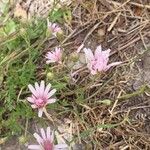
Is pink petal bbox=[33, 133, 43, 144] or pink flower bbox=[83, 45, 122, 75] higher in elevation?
pink flower bbox=[83, 45, 122, 75]

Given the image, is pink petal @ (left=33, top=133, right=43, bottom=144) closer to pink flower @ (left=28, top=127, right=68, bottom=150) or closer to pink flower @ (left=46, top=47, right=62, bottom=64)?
pink flower @ (left=28, top=127, right=68, bottom=150)

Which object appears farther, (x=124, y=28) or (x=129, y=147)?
(x=124, y=28)

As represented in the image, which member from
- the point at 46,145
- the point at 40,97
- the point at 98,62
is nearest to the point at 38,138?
the point at 46,145

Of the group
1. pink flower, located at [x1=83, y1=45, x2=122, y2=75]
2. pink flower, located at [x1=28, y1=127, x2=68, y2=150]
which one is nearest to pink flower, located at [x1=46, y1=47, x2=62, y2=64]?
pink flower, located at [x1=83, y1=45, x2=122, y2=75]

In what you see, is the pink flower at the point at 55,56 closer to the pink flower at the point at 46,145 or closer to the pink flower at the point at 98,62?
the pink flower at the point at 98,62

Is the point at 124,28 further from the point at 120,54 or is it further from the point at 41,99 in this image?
the point at 41,99

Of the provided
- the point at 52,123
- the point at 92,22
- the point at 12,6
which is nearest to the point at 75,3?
the point at 92,22

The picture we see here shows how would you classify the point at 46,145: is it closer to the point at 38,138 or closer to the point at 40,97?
the point at 38,138

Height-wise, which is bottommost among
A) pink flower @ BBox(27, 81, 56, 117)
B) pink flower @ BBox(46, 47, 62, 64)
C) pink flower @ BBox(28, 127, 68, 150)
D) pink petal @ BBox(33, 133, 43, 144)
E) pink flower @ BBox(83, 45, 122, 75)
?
pink flower @ BBox(28, 127, 68, 150)
